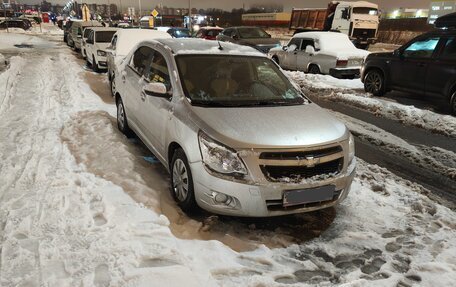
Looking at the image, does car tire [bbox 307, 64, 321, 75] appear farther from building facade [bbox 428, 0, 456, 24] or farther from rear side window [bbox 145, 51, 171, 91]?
building facade [bbox 428, 0, 456, 24]

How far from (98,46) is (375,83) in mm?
9738

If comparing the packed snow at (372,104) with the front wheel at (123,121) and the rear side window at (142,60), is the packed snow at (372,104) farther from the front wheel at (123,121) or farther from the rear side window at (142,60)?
the front wheel at (123,121)

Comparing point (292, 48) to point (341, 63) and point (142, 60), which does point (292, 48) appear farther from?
point (142, 60)

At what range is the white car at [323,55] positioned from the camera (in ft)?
44.1

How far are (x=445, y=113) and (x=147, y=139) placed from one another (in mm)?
7421

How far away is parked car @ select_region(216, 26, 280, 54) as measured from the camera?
17844mm

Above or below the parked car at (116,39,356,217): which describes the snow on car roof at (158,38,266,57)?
above

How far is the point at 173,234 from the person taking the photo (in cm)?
368

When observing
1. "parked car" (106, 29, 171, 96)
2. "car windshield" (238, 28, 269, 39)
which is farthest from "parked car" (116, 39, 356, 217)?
"car windshield" (238, 28, 269, 39)

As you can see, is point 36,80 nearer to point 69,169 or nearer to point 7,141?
point 7,141

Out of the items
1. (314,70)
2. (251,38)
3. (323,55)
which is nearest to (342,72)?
(323,55)

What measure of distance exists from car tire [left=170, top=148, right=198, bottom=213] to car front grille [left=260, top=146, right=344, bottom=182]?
81 cm

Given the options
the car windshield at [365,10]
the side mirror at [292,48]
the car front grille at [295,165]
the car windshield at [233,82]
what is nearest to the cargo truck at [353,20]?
the car windshield at [365,10]

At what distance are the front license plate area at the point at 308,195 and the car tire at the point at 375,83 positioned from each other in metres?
8.21
